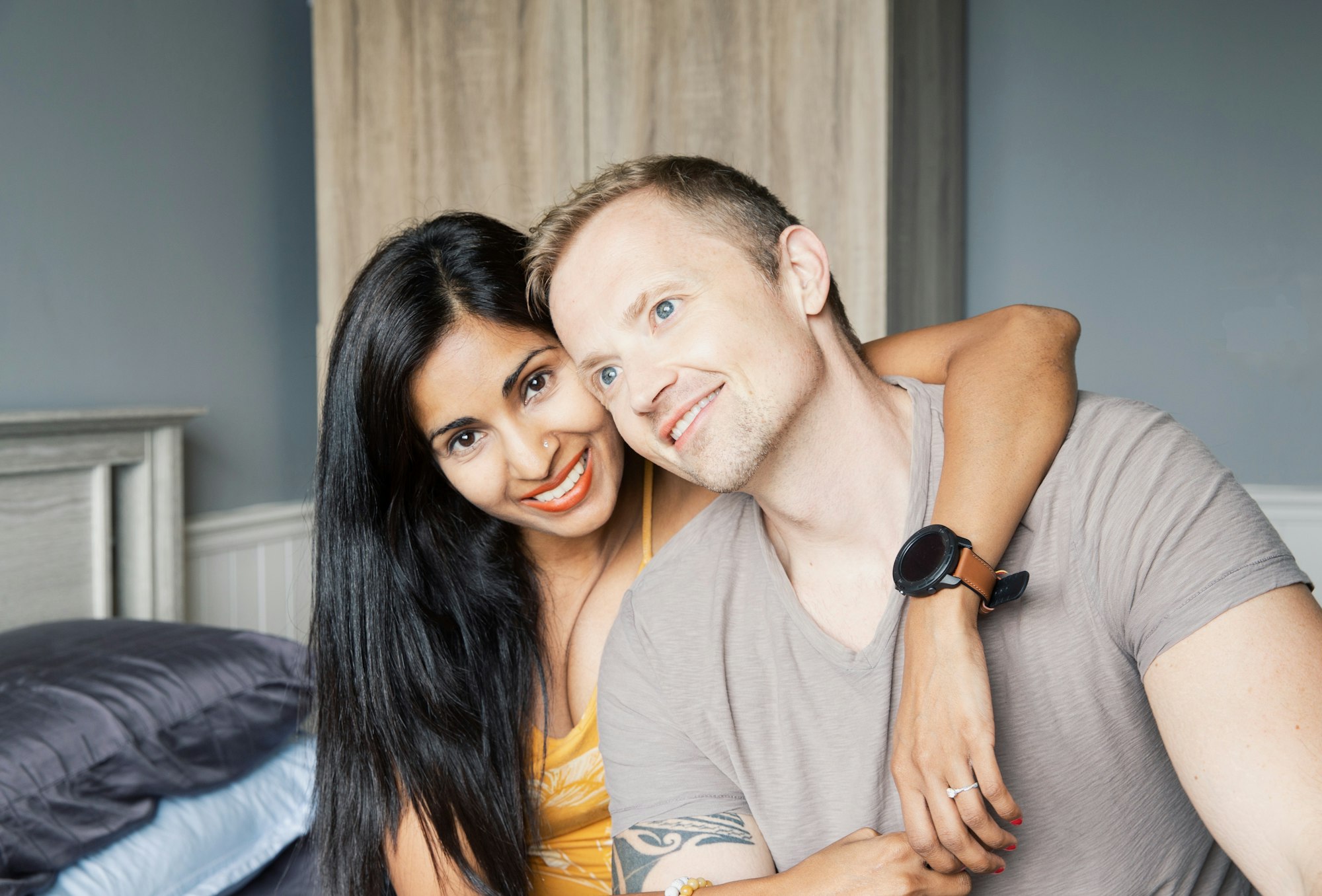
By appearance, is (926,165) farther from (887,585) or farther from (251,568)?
(251,568)

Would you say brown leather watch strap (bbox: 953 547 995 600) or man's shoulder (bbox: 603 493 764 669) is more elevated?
brown leather watch strap (bbox: 953 547 995 600)

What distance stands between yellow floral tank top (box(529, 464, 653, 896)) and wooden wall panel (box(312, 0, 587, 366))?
4.91 ft

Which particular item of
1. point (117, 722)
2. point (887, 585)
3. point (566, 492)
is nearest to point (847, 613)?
point (887, 585)

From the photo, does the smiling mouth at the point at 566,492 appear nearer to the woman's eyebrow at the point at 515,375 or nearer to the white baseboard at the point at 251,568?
the woman's eyebrow at the point at 515,375

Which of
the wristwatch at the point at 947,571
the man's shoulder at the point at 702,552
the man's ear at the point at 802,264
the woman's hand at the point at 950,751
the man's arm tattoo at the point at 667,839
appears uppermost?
the man's ear at the point at 802,264

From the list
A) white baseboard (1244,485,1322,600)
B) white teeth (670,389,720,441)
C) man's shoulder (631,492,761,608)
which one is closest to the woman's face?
man's shoulder (631,492,761,608)

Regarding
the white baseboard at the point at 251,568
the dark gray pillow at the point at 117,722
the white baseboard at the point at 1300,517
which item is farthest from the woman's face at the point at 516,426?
the white baseboard at the point at 1300,517

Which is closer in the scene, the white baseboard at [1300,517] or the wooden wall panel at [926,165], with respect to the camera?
the wooden wall panel at [926,165]

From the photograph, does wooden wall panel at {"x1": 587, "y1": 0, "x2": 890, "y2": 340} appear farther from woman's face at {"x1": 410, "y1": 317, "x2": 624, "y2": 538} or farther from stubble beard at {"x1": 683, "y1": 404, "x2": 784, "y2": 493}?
stubble beard at {"x1": 683, "y1": 404, "x2": 784, "y2": 493}

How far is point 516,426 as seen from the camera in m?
1.25

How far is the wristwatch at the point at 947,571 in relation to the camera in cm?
89

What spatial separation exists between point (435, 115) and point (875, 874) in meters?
2.32

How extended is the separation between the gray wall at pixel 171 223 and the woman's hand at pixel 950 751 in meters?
1.95

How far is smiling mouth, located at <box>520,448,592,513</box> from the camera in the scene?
1.29 m
